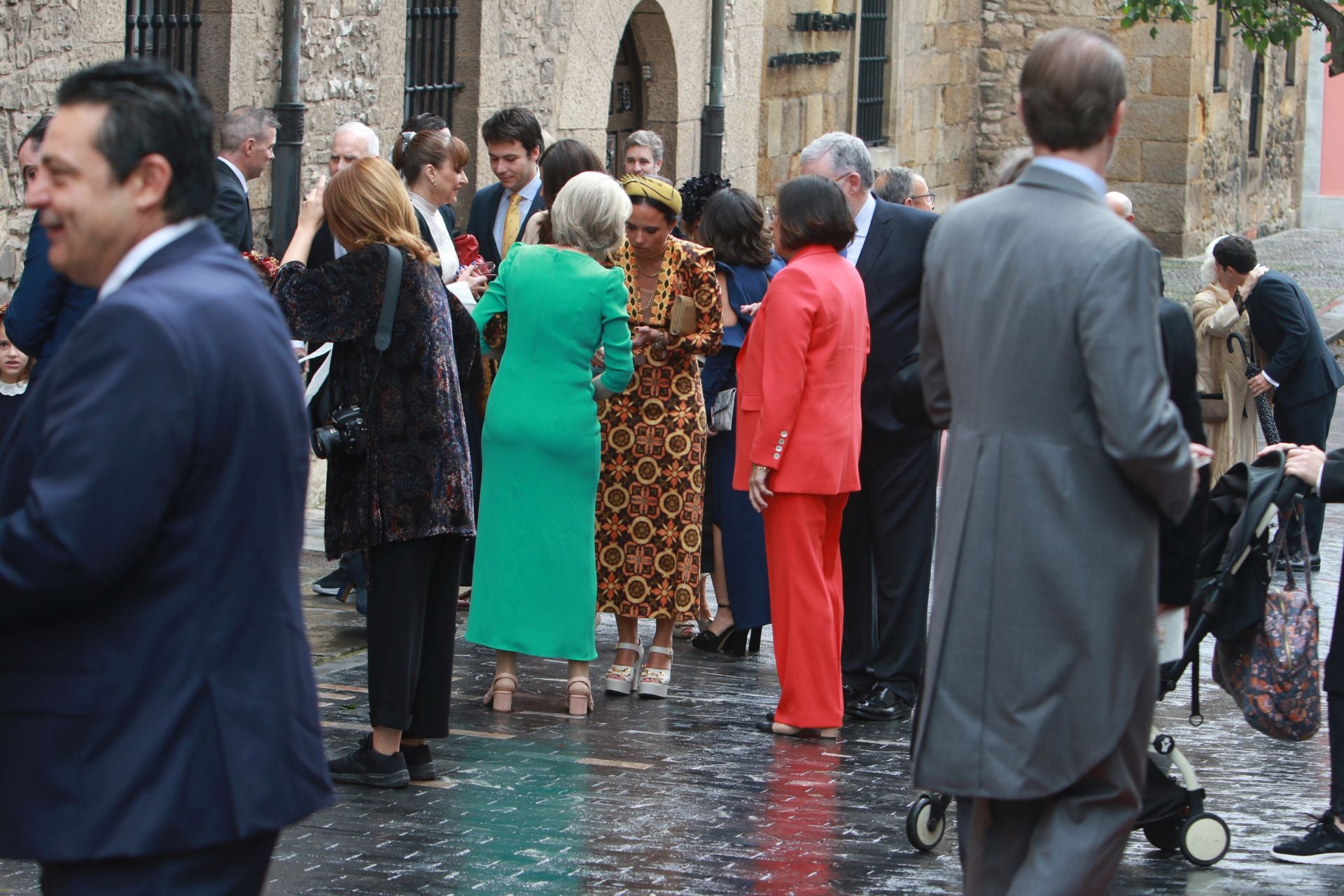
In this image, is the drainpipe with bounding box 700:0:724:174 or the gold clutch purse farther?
the drainpipe with bounding box 700:0:724:174

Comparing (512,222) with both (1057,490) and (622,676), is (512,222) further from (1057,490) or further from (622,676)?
(1057,490)

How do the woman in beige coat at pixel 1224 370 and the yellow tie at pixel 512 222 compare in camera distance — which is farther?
the woman in beige coat at pixel 1224 370

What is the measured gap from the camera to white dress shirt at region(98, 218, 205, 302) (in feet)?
8.55

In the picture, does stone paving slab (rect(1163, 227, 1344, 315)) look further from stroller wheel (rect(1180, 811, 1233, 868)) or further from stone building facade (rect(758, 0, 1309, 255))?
stroller wheel (rect(1180, 811, 1233, 868))

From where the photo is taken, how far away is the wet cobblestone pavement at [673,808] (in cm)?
477

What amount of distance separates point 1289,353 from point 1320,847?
5429 millimetres

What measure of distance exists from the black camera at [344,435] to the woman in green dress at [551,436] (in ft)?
3.49

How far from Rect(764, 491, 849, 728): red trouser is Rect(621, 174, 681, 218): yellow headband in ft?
4.05

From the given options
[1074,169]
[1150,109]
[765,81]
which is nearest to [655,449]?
[1074,169]

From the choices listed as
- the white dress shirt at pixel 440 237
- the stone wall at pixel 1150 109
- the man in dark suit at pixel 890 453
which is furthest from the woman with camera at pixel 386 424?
the stone wall at pixel 1150 109

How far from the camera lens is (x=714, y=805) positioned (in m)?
5.50

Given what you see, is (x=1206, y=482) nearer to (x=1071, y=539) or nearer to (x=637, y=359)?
(x=1071, y=539)

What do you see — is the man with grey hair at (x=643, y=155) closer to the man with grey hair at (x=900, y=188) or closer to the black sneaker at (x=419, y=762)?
the man with grey hair at (x=900, y=188)

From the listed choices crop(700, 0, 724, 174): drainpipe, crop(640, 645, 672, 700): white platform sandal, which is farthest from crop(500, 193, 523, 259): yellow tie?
crop(700, 0, 724, 174): drainpipe
